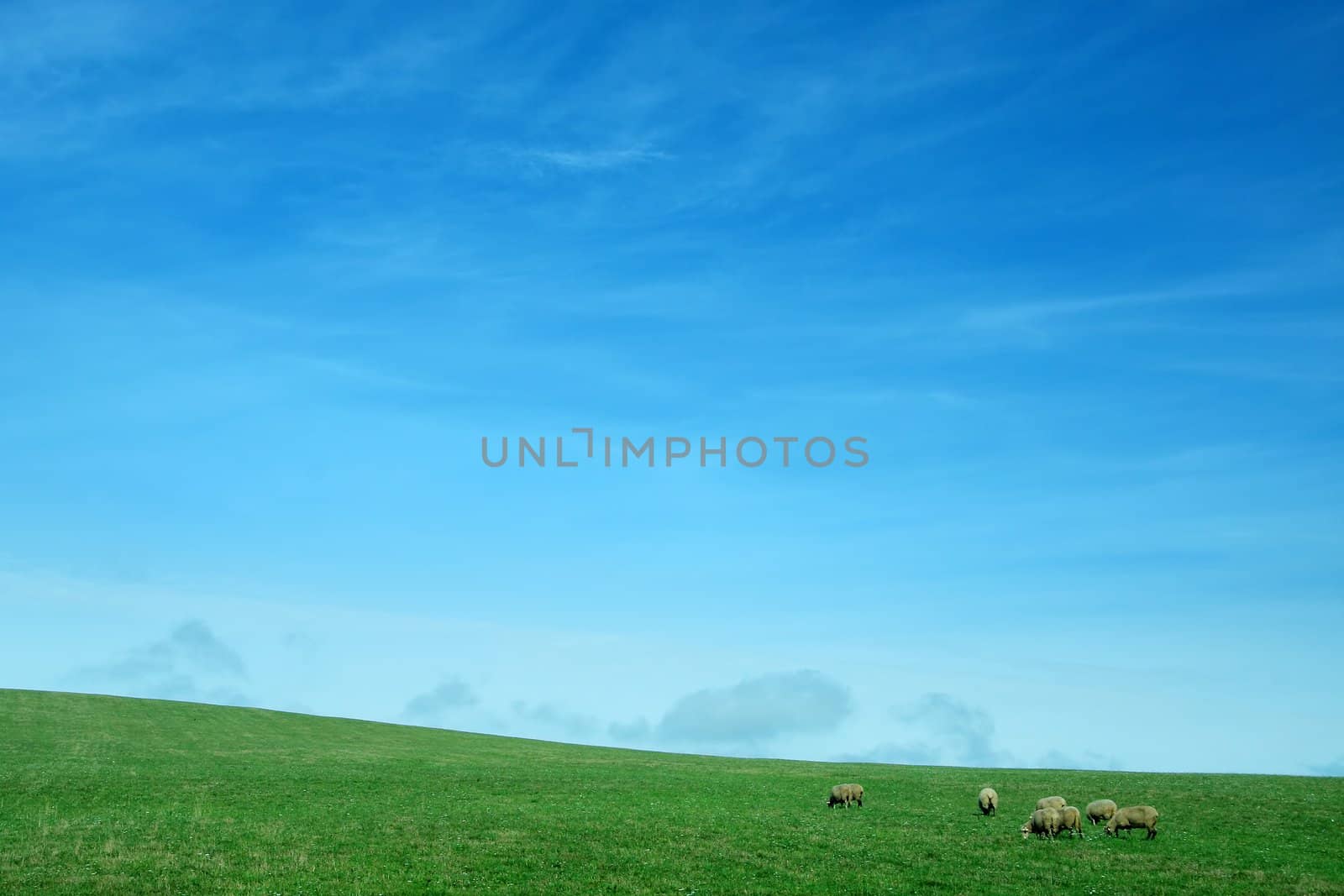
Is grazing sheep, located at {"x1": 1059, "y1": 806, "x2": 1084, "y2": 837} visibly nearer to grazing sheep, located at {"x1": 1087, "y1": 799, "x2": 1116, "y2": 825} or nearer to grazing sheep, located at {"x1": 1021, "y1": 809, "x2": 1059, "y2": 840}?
grazing sheep, located at {"x1": 1021, "y1": 809, "x2": 1059, "y2": 840}

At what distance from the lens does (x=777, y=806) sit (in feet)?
Answer: 149

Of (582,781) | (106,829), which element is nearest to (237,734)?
(582,781)

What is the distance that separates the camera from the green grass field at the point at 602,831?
2973cm

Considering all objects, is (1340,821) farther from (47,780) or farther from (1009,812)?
(47,780)

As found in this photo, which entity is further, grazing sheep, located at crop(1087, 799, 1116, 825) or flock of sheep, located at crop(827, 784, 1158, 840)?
grazing sheep, located at crop(1087, 799, 1116, 825)

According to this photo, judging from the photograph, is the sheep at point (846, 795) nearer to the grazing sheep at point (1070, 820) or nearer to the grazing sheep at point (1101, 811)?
the grazing sheep at point (1101, 811)

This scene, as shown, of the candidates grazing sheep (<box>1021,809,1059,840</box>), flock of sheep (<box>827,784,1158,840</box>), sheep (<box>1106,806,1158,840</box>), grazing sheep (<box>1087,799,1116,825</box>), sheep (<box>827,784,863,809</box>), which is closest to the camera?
grazing sheep (<box>1021,809,1059,840</box>)

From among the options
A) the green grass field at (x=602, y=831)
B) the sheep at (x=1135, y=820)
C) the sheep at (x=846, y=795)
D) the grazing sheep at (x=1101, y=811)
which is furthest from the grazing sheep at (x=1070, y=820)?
the sheep at (x=846, y=795)

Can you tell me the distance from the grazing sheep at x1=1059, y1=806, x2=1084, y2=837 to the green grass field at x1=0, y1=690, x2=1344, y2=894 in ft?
2.25

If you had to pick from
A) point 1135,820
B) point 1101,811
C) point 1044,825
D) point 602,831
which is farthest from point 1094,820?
point 602,831

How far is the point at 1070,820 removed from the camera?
36.8m

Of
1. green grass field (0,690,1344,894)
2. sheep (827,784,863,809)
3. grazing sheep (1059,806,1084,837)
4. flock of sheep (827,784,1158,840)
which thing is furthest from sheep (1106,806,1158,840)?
sheep (827,784,863,809)

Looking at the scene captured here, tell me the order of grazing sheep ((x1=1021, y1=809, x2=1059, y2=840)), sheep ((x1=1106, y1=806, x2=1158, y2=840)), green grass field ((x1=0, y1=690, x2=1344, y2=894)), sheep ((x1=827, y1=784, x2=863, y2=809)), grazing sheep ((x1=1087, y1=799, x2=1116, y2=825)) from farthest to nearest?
sheep ((x1=827, y1=784, x2=863, y2=809)) → grazing sheep ((x1=1087, y1=799, x2=1116, y2=825)) → sheep ((x1=1106, y1=806, x2=1158, y2=840)) → grazing sheep ((x1=1021, y1=809, x2=1059, y2=840)) → green grass field ((x1=0, y1=690, x2=1344, y2=894))

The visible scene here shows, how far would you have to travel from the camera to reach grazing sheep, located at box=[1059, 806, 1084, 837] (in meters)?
36.7
